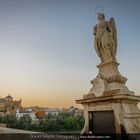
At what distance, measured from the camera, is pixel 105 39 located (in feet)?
23.2

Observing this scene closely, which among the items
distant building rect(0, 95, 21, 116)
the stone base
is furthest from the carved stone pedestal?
distant building rect(0, 95, 21, 116)

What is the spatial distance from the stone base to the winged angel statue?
1620 millimetres

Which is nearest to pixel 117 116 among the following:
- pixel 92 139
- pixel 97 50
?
pixel 92 139

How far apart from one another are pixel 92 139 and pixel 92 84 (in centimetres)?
200

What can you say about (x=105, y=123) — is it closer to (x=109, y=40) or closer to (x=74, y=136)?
(x=74, y=136)

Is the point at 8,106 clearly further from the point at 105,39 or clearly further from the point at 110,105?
the point at 110,105

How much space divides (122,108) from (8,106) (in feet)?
269

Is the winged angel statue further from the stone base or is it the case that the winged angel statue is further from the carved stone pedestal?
the stone base

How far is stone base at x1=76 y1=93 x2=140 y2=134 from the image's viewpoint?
222 inches

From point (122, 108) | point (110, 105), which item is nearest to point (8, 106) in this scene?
point (110, 105)

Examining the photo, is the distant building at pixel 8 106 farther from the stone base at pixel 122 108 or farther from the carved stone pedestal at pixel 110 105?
the stone base at pixel 122 108

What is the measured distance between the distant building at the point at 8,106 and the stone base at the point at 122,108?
73060mm

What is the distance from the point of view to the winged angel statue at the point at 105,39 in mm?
7011

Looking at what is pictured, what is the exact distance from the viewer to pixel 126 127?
5.56 metres
